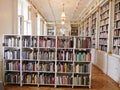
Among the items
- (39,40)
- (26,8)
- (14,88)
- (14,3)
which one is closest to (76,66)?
(39,40)

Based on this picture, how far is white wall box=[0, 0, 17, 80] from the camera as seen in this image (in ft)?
19.2

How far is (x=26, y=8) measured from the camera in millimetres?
9781

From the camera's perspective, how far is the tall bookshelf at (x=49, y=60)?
5.65 metres

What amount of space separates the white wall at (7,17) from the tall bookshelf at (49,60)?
1.35 ft

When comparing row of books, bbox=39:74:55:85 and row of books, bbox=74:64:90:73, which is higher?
row of books, bbox=74:64:90:73

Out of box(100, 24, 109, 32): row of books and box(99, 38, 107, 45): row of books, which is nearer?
box(100, 24, 109, 32): row of books

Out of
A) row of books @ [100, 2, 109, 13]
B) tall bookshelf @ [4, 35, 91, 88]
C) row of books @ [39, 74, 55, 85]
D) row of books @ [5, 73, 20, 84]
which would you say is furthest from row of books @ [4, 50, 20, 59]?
row of books @ [100, 2, 109, 13]

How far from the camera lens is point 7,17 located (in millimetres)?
6309

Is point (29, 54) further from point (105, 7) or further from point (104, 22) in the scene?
point (105, 7)

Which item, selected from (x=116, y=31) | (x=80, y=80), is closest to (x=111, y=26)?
(x=116, y=31)

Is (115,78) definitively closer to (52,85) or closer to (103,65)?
(103,65)

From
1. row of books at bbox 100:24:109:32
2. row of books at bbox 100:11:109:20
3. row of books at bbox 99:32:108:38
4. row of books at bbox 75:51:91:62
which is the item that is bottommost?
row of books at bbox 75:51:91:62

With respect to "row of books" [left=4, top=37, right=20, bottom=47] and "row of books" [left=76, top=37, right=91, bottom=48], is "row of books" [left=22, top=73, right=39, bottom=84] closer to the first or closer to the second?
"row of books" [left=4, top=37, right=20, bottom=47]

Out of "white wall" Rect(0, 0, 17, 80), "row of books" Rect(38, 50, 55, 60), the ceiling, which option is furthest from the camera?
the ceiling
